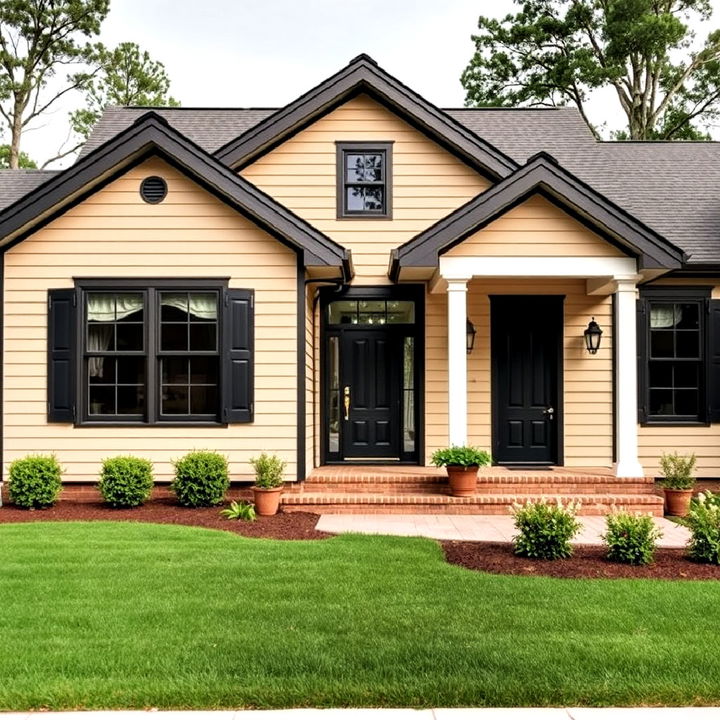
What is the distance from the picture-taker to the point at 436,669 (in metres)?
3.98

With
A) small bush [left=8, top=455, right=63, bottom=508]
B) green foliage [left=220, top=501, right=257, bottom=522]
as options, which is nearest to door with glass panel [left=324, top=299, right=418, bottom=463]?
green foliage [left=220, top=501, right=257, bottom=522]

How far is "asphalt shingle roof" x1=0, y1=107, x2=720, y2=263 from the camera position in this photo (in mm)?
12211

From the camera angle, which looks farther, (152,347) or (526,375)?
(526,375)

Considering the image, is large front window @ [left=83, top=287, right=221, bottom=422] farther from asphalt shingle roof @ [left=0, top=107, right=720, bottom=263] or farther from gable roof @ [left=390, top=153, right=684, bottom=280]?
asphalt shingle roof @ [left=0, top=107, right=720, bottom=263]

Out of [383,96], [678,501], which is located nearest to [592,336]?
[678,501]

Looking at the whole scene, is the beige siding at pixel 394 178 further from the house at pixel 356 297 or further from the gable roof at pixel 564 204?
the gable roof at pixel 564 204

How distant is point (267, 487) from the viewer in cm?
898

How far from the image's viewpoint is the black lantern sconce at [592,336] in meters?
11.1

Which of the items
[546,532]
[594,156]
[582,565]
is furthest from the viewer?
[594,156]

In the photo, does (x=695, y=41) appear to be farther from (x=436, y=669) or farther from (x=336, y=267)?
(x=436, y=669)

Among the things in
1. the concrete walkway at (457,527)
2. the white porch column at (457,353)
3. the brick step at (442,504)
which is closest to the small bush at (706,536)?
the concrete walkway at (457,527)

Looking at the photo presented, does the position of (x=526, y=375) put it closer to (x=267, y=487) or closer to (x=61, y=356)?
(x=267, y=487)

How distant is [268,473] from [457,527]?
8.04 feet

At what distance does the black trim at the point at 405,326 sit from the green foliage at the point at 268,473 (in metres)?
2.23
